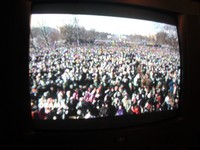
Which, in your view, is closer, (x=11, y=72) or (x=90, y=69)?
(x=11, y=72)

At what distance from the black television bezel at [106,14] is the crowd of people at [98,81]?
1.2 inches

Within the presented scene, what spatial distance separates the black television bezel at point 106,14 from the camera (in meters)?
1.05

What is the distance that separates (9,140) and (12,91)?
0.71 ft

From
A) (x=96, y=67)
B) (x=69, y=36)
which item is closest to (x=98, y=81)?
(x=96, y=67)

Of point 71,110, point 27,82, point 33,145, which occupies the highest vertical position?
point 27,82

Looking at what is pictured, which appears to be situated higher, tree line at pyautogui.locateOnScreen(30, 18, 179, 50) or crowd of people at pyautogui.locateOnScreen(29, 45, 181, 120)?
tree line at pyautogui.locateOnScreen(30, 18, 179, 50)

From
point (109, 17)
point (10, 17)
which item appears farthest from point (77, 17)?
point (10, 17)

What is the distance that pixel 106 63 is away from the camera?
3.67 ft

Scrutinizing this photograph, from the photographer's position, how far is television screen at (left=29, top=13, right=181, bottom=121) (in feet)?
3.40

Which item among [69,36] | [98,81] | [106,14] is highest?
[106,14]

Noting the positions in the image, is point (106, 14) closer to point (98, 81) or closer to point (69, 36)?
point (69, 36)

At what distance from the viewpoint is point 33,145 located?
101 cm

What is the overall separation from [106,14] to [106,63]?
25 centimetres

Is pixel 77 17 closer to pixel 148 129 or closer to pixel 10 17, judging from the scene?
pixel 10 17
